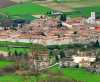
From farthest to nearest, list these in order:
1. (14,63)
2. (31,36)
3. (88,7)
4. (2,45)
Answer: (88,7), (31,36), (2,45), (14,63)

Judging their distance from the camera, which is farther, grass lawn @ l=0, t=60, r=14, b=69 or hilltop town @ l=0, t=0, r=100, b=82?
grass lawn @ l=0, t=60, r=14, b=69

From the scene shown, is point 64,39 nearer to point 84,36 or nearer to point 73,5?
point 84,36

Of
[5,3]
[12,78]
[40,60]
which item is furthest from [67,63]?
[5,3]

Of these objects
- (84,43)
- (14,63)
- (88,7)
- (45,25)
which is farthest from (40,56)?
(88,7)

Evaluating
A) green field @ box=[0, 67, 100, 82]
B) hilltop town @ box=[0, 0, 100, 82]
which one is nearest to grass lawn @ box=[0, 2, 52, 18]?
hilltop town @ box=[0, 0, 100, 82]

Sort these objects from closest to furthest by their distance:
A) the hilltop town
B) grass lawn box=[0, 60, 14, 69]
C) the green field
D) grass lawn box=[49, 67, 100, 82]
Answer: the green field, grass lawn box=[49, 67, 100, 82], the hilltop town, grass lawn box=[0, 60, 14, 69]

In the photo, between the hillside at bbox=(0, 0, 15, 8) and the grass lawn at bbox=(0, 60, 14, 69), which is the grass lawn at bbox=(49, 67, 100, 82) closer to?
the grass lawn at bbox=(0, 60, 14, 69)

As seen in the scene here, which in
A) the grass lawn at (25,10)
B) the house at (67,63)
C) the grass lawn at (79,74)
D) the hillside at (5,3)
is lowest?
the grass lawn at (79,74)

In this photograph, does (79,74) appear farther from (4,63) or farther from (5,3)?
(5,3)

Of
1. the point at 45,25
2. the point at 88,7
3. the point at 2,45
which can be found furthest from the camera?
the point at 88,7

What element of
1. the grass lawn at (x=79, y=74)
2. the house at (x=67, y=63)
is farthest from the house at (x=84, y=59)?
the grass lawn at (x=79, y=74)

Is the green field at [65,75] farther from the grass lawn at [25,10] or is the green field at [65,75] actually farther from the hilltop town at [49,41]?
the grass lawn at [25,10]
